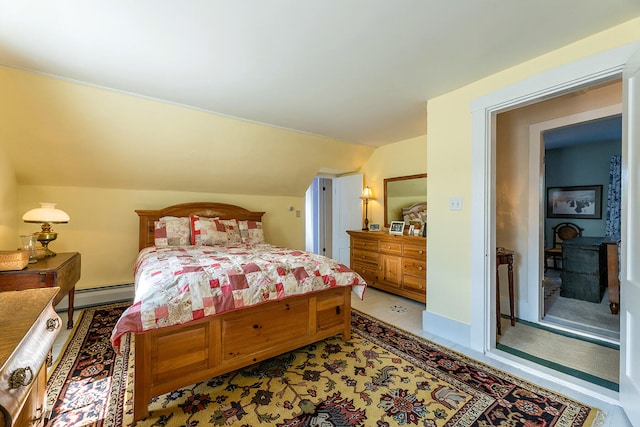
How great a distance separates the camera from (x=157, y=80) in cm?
227

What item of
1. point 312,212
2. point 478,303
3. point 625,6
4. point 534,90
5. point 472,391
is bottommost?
point 472,391

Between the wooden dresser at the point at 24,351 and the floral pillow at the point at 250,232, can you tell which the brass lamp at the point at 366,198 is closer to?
the floral pillow at the point at 250,232

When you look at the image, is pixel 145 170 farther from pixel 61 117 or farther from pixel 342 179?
pixel 342 179

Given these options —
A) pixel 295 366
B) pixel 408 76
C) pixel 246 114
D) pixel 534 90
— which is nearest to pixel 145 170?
pixel 246 114

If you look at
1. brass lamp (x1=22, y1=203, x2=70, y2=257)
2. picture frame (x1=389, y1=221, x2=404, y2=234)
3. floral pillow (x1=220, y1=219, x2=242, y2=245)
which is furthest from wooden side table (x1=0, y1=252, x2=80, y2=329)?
picture frame (x1=389, y1=221, x2=404, y2=234)

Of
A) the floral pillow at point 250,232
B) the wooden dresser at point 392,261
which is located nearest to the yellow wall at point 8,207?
the floral pillow at point 250,232

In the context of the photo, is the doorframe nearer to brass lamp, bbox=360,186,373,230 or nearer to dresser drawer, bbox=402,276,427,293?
dresser drawer, bbox=402,276,427,293

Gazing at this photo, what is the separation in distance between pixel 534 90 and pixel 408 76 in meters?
0.87

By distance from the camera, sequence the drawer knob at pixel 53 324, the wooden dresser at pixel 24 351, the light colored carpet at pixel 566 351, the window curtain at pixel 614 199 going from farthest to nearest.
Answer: the window curtain at pixel 614 199 < the light colored carpet at pixel 566 351 < the drawer knob at pixel 53 324 < the wooden dresser at pixel 24 351

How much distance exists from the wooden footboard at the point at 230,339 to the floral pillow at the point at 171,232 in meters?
1.93

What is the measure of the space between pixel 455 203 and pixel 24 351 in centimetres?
265

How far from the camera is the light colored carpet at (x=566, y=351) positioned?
196 centimetres

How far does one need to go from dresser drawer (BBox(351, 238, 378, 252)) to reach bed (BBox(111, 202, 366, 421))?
154cm

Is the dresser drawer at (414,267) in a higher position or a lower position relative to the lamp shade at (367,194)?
lower
